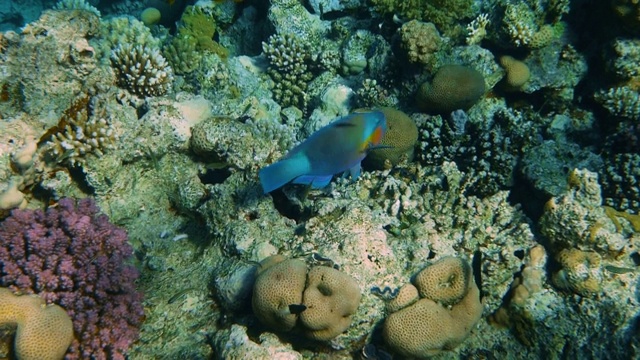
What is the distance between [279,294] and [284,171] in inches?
41.4

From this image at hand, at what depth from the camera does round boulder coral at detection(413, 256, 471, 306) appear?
Result: 356 cm

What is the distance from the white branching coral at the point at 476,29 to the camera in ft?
20.0

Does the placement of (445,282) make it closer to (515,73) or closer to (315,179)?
(315,179)

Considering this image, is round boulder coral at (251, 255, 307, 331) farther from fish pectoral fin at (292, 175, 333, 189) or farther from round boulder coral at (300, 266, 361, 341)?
fish pectoral fin at (292, 175, 333, 189)

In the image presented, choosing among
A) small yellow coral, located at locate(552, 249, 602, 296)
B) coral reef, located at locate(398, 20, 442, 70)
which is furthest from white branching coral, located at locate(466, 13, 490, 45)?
small yellow coral, located at locate(552, 249, 602, 296)

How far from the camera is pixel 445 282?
11.8 feet

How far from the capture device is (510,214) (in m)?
4.58

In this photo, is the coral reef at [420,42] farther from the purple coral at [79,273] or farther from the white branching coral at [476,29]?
the purple coral at [79,273]

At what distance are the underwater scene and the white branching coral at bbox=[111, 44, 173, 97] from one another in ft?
0.10

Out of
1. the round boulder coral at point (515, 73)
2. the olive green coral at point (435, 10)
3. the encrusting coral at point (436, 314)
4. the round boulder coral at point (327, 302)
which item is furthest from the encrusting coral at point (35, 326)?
the round boulder coral at point (515, 73)

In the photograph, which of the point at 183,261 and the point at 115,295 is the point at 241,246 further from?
the point at 115,295

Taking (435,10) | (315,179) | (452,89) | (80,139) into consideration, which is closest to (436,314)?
(315,179)

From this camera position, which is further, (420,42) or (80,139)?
(420,42)

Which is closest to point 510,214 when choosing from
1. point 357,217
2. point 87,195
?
point 357,217
